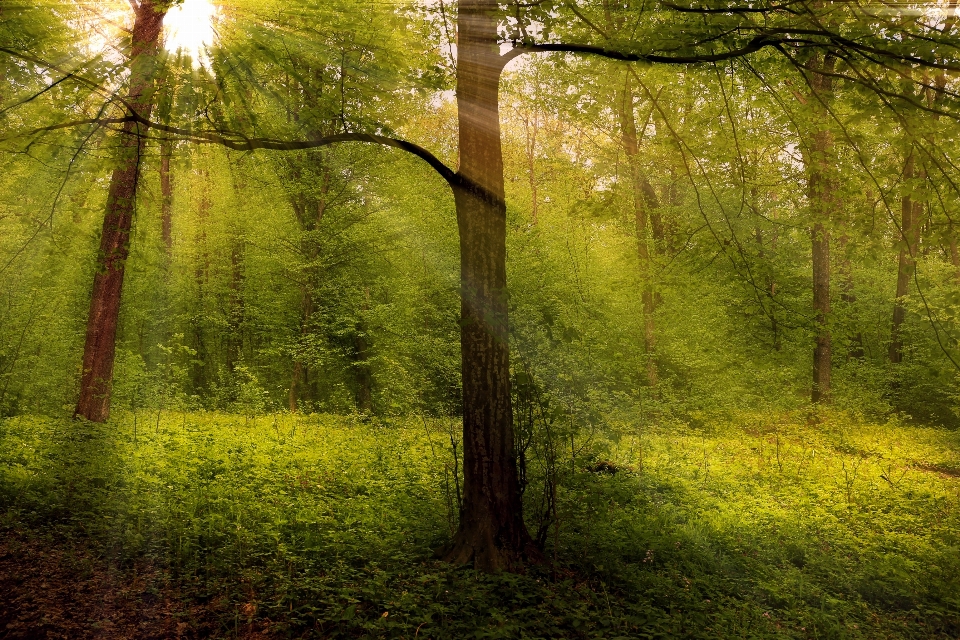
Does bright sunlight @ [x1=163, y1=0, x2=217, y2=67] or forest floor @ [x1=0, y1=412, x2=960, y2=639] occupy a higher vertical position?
bright sunlight @ [x1=163, y1=0, x2=217, y2=67]

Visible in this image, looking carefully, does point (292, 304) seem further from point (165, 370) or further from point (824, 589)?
point (824, 589)

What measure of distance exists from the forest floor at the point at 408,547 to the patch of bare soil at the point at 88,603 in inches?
0.8

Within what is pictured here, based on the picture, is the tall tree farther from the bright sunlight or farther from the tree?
the bright sunlight

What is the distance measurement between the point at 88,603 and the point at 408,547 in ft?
9.18

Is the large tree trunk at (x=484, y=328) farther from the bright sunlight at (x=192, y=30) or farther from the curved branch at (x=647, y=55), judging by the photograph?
the bright sunlight at (x=192, y=30)

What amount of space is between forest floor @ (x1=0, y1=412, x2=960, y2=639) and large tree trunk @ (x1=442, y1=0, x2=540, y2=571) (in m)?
0.42

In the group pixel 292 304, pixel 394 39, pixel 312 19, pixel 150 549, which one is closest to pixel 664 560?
pixel 150 549

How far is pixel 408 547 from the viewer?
6160 mm

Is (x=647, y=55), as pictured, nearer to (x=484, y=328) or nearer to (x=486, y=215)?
(x=486, y=215)

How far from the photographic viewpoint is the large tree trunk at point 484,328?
5.86m

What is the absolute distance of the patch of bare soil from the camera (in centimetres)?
450

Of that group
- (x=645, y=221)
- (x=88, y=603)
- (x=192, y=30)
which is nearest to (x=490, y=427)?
(x=88, y=603)

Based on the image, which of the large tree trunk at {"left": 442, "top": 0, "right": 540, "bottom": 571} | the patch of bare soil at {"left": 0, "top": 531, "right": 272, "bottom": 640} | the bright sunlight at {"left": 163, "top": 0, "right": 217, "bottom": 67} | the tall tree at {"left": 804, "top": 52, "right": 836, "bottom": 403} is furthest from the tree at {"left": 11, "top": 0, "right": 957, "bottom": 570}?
the bright sunlight at {"left": 163, "top": 0, "right": 217, "bottom": 67}

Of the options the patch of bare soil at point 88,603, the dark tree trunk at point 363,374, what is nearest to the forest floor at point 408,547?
the patch of bare soil at point 88,603
